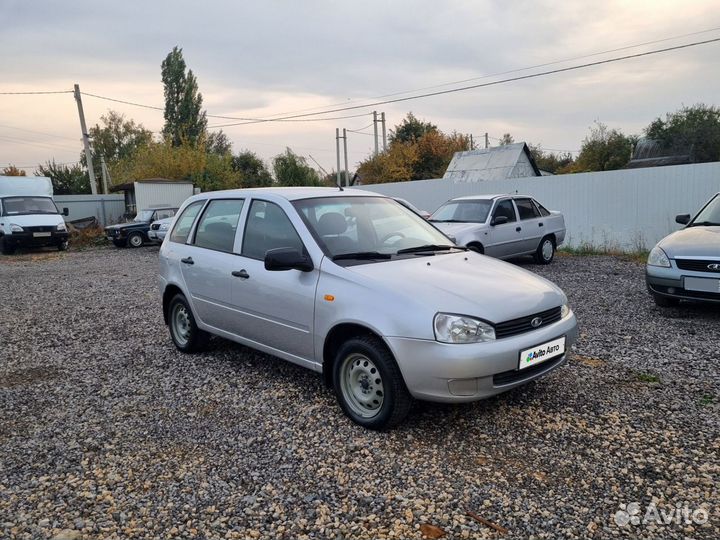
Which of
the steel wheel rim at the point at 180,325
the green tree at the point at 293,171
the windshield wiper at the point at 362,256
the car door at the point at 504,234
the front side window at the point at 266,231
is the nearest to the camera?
the windshield wiper at the point at 362,256

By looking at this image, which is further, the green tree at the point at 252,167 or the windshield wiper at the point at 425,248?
the green tree at the point at 252,167

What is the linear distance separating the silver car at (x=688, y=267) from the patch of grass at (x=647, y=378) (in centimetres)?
212

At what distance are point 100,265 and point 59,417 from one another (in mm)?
12187

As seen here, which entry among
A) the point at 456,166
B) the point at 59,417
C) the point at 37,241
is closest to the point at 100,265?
the point at 37,241

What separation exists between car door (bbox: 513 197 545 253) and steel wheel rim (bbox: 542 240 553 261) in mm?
274

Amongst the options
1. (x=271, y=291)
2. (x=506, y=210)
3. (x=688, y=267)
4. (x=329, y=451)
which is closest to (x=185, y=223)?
(x=271, y=291)

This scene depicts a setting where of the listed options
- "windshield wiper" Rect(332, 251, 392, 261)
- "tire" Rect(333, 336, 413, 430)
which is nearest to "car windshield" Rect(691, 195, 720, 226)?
"windshield wiper" Rect(332, 251, 392, 261)

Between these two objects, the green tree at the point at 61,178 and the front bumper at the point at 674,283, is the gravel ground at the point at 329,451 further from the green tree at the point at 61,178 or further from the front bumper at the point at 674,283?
the green tree at the point at 61,178

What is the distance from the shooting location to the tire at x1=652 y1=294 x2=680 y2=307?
682 centimetres

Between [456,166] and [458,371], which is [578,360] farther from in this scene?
[456,166]

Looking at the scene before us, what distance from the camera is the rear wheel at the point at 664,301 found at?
682cm

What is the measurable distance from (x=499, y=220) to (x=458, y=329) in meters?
7.95

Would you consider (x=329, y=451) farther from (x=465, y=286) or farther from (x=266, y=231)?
(x=266, y=231)

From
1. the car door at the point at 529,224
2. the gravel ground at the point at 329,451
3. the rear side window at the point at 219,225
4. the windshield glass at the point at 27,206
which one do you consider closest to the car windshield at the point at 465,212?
the car door at the point at 529,224
